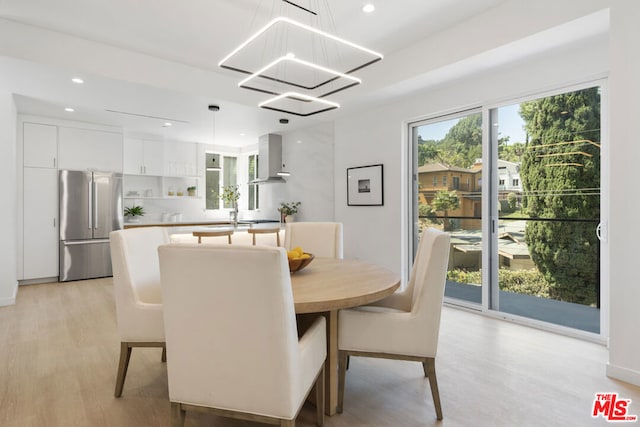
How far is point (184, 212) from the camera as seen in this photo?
711 cm

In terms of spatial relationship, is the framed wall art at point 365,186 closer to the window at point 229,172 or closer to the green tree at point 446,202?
Answer: the green tree at point 446,202

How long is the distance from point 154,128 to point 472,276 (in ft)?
17.8

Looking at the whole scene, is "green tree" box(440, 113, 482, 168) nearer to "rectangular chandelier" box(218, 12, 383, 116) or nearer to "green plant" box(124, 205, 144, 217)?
"rectangular chandelier" box(218, 12, 383, 116)

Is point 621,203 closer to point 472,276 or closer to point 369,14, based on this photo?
point 472,276

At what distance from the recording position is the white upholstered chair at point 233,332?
48.3 inches

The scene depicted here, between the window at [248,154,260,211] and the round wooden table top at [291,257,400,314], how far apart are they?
199 inches

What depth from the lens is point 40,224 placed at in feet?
16.4

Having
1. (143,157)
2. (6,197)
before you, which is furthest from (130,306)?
(143,157)

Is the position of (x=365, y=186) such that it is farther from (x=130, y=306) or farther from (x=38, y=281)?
(x=38, y=281)

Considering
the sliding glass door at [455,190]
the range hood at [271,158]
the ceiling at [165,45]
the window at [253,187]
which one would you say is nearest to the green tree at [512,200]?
the sliding glass door at [455,190]

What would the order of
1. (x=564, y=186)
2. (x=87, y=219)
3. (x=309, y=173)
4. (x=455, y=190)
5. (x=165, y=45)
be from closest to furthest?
(x=564, y=186), (x=165, y=45), (x=455, y=190), (x=87, y=219), (x=309, y=173)

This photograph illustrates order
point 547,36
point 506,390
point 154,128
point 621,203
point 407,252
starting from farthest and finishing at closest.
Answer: point 154,128
point 407,252
point 547,36
point 621,203
point 506,390

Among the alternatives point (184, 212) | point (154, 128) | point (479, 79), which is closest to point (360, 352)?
point (479, 79)

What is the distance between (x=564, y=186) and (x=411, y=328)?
2.30 metres
